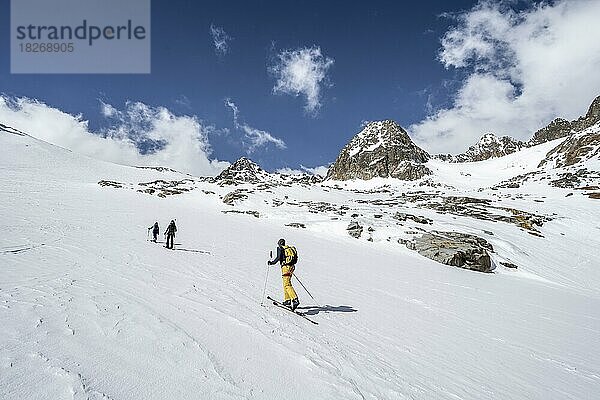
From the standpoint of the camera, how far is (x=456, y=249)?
22844mm

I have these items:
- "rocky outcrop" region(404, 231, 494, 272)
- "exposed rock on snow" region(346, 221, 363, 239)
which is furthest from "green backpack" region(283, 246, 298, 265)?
"exposed rock on snow" region(346, 221, 363, 239)

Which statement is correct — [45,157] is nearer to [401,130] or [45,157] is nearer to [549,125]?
[401,130]

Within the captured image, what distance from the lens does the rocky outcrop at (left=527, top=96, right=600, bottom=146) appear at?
11956cm

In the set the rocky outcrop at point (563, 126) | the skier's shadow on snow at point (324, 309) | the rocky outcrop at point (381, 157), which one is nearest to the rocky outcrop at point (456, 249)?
the skier's shadow on snow at point (324, 309)

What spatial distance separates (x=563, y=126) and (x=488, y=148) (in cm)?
3562

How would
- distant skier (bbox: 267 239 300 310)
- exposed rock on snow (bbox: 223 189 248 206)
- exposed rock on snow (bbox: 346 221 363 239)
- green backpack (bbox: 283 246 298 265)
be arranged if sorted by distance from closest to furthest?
distant skier (bbox: 267 239 300 310), green backpack (bbox: 283 246 298 265), exposed rock on snow (bbox: 346 221 363 239), exposed rock on snow (bbox: 223 189 248 206)

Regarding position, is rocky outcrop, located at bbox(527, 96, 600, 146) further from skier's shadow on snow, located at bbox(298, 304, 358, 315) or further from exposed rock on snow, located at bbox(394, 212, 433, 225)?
skier's shadow on snow, located at bbox(298, 304, 358, 315)

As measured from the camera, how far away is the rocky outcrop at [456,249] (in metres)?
22.1

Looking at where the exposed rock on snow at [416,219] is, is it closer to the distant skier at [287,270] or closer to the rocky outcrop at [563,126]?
the distant skier at [287,270]

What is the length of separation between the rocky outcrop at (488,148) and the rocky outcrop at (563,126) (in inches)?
368

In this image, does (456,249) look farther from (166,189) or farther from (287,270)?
(166,189)

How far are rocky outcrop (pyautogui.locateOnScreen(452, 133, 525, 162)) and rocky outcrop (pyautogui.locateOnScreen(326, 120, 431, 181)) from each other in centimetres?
4331

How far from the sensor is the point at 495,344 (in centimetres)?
853

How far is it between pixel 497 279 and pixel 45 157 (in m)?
88.3
